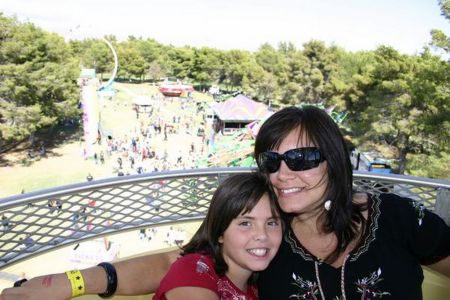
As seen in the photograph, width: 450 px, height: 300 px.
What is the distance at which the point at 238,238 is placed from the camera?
1.68m

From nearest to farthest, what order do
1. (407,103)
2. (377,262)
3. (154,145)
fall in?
(377,262)
(407,103)
(154,145)

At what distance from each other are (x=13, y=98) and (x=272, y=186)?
83.1ft

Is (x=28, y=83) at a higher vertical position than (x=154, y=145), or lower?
higher

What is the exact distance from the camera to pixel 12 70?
22.3 m

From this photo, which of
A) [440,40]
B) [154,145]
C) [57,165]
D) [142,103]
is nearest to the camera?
[440,40]

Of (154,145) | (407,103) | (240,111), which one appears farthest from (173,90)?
(407,103)

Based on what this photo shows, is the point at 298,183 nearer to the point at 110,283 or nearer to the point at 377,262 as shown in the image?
the point at 377,262

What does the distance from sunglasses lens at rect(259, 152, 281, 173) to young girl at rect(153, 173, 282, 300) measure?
74 millimetres

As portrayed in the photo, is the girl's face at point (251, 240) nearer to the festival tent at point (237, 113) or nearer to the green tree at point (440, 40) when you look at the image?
the green tree at point (440, 40)

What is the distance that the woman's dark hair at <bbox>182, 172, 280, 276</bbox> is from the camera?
1663mm

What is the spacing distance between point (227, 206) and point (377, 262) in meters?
0.65

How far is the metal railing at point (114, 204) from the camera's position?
2.53 m

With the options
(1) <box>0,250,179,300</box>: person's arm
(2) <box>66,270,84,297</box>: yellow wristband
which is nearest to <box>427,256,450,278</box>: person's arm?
(1) <box>0,250,179,300</box>: person's arm

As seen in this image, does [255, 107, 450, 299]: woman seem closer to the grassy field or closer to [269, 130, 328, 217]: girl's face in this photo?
[269, 130, 328, 217]: girl's face
